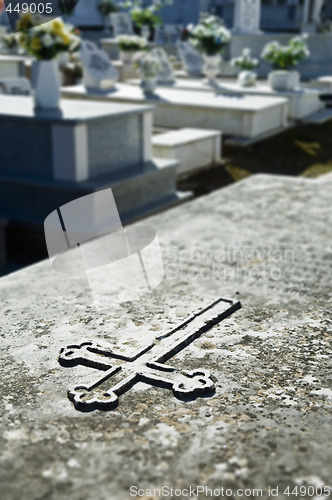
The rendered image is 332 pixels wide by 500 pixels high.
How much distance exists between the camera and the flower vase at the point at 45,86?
703 centimetres

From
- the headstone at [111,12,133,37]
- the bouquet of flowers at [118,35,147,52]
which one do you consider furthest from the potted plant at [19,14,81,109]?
the headstone at [111,12,133,37]

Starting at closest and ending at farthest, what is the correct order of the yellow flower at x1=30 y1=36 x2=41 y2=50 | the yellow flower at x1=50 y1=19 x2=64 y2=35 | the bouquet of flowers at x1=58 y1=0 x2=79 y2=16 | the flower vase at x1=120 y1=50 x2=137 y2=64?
the bouquet of flowers at x1=58 y1=0 x2=79 y2=16 → the yellow flower at x1=30 y1=36 x2=41 y2=50 → the yellow flower at x1=50 y1=19 x2=64 y2=35 → the flower vase at x1=120 y1=50 x2=137 y2=64

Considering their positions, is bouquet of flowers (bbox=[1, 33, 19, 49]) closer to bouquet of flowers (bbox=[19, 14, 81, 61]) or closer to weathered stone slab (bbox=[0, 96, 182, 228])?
bouquet of flowers (bbox=[19, 14, 81, 61])

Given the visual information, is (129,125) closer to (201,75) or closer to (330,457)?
(330,457)

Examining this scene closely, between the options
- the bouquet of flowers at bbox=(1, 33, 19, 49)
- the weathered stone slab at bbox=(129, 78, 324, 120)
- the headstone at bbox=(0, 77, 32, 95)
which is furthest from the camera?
the bouquet of flowers at bbox=(1, 33, 19, 49)

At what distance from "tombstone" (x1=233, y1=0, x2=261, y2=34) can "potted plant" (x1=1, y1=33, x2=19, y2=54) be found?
20.8ft

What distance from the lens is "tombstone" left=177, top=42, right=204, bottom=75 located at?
15273 mm

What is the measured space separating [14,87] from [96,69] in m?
1.98

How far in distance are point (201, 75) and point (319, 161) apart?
665cm

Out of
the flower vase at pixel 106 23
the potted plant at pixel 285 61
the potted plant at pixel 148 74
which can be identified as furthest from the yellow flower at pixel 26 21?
the flower vase at pixel 106 23

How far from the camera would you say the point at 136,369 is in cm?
152

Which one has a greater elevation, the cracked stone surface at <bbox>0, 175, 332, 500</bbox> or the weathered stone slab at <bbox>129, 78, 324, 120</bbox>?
the cracked stone surface at <bbox>0, 175, 332, 500</bbox>

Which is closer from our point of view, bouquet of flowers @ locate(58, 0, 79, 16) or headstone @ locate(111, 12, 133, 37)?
bouquet of flowers @ locate(58, 0, 79, 16)

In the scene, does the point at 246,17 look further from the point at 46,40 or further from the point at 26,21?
the point at 26,21
